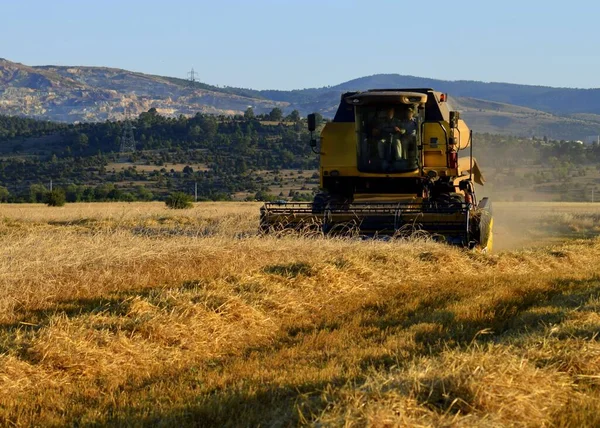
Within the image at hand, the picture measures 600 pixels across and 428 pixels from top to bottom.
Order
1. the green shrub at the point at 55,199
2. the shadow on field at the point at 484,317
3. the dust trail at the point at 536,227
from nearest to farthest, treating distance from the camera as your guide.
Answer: the shadow on field at the point at 484,317 < the dust trail at the point at 536,227 < the green shrub at the point at 55,199

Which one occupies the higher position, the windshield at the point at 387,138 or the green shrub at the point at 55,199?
the windshield at the point at 387,138

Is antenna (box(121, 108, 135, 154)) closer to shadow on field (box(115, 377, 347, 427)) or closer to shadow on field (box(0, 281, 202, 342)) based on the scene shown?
shadow on field (box(0, 281, 202, 342))

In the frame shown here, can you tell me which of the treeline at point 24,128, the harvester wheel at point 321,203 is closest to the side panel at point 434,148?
the harvester wheel at point 321,203

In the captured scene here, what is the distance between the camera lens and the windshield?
17484mm

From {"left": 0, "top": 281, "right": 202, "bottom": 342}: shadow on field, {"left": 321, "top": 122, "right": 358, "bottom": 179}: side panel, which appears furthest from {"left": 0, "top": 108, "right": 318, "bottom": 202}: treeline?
{"left": 0, "top": 281, "right": 202, "bottom": 342}: shadow on field

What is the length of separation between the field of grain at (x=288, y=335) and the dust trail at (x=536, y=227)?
841cm

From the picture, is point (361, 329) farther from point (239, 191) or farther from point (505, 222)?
point (239, 191)

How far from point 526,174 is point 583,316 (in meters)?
60.6

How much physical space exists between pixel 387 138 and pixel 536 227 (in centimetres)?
1095

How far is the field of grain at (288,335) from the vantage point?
5.29 m

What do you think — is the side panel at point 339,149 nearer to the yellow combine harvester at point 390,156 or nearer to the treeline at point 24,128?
the yellow combine harvester at point 390,156

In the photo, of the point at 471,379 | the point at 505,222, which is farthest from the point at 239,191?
the point at 471,379

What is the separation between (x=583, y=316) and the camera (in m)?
8.06

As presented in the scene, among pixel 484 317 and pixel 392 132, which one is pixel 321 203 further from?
pixel 484 317
